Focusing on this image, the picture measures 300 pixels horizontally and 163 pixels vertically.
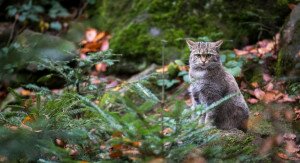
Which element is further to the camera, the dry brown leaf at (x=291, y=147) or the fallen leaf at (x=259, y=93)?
the fallen leaf at (x=259, y=93)

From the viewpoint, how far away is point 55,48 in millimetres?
2812

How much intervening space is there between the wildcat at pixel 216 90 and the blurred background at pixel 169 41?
25cm

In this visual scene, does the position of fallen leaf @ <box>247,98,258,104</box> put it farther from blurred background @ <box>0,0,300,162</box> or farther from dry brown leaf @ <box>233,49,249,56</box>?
dry brown leaf @ <box>233,49,249,56</box>

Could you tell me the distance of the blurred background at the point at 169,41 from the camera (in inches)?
249

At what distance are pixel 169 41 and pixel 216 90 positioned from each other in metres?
2.82

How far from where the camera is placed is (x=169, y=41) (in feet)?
25.6

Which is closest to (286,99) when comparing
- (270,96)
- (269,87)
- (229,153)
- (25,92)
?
(270,96)

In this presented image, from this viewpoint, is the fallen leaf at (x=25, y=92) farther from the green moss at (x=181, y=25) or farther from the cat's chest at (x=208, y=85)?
the cat's chest at (x=208, y=85)

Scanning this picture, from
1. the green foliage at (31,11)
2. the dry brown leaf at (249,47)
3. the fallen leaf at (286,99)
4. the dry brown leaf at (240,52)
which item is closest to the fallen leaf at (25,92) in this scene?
the green foliage at (31,11)

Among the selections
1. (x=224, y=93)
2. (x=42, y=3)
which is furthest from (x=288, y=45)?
(x=42, y=3)

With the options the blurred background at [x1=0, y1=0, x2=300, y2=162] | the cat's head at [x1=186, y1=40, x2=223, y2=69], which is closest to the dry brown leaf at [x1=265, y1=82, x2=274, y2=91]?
the blurred background at [x1=0, y1=0, x2=300, y2=162]

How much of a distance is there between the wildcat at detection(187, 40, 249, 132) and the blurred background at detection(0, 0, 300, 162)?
9.7 inches

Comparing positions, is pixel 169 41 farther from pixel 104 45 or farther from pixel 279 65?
pixel 279 65

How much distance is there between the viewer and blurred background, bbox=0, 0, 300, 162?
6320 millimetres
